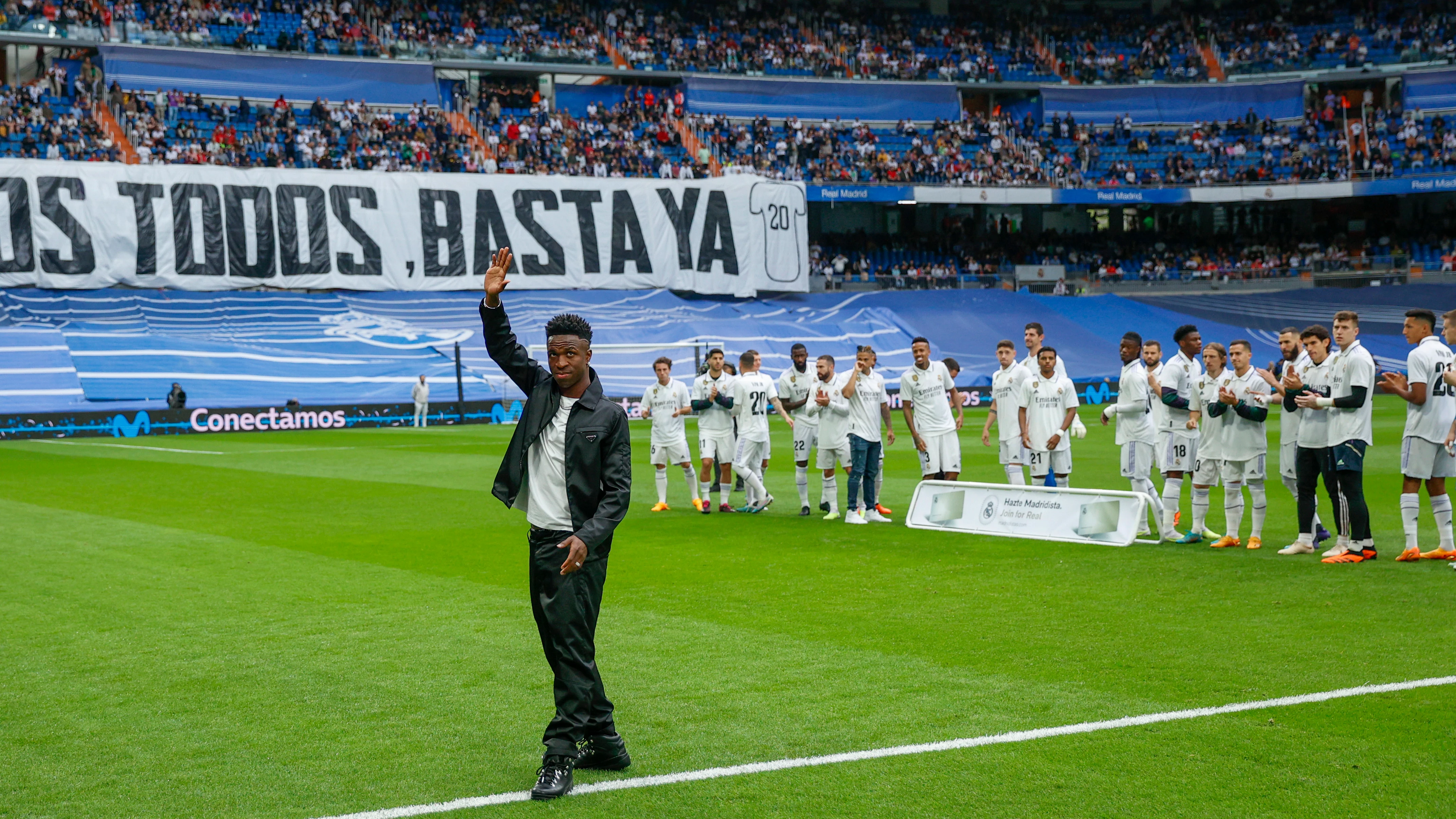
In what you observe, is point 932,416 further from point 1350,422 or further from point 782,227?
point 782,227

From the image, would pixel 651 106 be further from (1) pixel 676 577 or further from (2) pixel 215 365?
(1) pixel 676 577

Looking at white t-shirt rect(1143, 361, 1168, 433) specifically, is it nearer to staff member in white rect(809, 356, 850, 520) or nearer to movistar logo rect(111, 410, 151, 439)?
staff member in white rect(809, 356, 850, 520)

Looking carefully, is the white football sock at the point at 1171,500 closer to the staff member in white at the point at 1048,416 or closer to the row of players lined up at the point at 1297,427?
the row of players lined up at the point at 1297,427

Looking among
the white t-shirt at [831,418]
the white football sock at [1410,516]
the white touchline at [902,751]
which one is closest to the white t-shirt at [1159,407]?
the white football sock at [1410,516]

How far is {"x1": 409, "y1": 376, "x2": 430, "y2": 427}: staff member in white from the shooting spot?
38625 mm

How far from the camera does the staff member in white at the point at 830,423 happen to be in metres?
16.0

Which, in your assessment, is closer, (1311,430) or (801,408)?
(1311,430)

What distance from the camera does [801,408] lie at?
17.0 m

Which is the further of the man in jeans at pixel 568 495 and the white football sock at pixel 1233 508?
the white football sock at pixel 1233 508

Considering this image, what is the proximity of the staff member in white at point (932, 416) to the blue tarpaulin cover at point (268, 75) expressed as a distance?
141ft

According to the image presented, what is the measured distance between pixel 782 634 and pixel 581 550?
376 centimetres

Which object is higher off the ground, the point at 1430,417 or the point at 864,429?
the point at 1430,417

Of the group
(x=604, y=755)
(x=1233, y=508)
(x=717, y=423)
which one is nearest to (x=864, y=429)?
(x=717, y=423)

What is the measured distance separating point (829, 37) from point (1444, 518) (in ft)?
182
